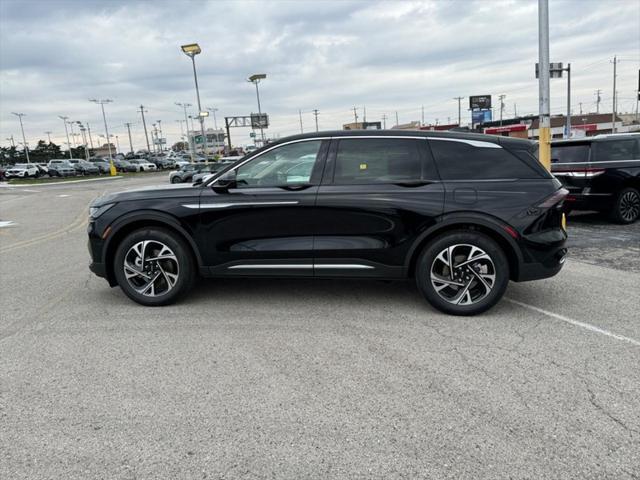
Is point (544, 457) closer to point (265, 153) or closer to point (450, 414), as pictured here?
point (450, 414)

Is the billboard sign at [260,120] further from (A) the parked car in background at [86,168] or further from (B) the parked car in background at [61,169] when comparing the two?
(B) the parked car in background at [61,169]

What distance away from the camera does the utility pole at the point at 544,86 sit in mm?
8516

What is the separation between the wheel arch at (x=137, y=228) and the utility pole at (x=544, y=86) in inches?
248

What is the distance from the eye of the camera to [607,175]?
31.3 feet

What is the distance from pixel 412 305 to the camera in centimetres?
505

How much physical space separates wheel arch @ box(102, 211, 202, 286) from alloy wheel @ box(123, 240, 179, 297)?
0.63 feet

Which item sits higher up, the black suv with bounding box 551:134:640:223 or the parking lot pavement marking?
the black suv with bounding box 551:134:640:223

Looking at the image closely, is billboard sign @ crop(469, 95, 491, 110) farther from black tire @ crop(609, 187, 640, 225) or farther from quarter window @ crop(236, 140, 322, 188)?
quarter window @ crop(236, 140, 322, 188)

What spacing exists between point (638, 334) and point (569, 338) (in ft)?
1.97

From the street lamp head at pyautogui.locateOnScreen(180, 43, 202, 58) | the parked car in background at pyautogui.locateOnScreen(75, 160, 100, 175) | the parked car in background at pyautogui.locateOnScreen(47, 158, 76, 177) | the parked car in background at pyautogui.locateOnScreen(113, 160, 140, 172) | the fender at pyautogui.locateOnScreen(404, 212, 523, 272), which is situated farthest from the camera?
the parked car in background at pyautogui.locateOnScreen(113, 160, 140, 172)

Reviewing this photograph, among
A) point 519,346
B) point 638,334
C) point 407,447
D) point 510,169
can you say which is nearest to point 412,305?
point 519,346

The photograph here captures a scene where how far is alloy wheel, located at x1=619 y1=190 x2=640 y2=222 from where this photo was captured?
959 cm

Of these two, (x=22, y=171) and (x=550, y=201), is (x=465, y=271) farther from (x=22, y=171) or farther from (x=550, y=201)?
(x=22, y=171)

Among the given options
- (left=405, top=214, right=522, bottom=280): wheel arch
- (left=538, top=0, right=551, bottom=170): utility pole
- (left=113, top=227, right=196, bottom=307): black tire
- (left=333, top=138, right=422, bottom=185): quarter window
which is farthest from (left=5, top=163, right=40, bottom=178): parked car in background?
(left=405, top=214, right=522, bottom=280): wheel arch
